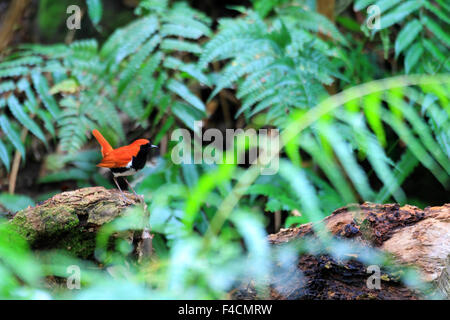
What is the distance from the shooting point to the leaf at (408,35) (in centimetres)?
235

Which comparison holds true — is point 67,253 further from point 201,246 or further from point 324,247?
point 324,247

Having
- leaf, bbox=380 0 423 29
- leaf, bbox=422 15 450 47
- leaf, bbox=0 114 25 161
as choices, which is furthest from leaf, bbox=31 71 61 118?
leaf, bbox=422 15 450 47

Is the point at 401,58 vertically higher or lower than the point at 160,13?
lower

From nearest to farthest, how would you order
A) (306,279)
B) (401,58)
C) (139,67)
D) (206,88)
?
1. (306,279)
2. (139,67)
3. (401,58)
4. (206,88)

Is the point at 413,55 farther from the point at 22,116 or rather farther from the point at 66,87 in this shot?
the point at 22,116

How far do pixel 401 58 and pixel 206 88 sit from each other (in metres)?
1.46

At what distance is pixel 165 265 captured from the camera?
0.91 m

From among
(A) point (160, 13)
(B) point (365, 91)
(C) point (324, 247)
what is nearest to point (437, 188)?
(C) point (324, 247)

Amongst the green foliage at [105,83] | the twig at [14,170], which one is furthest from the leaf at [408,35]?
the twig at [14,170]

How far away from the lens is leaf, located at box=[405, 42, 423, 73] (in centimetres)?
231

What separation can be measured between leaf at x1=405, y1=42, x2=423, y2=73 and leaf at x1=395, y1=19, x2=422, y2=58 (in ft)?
0.12

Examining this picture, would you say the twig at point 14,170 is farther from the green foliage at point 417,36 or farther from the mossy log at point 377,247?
the green foliage at point 417,36

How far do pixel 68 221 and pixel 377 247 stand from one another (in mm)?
1036

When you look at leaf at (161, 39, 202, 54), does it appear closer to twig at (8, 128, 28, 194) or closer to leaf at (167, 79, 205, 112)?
leaf at (167, 79, 205, 112)
